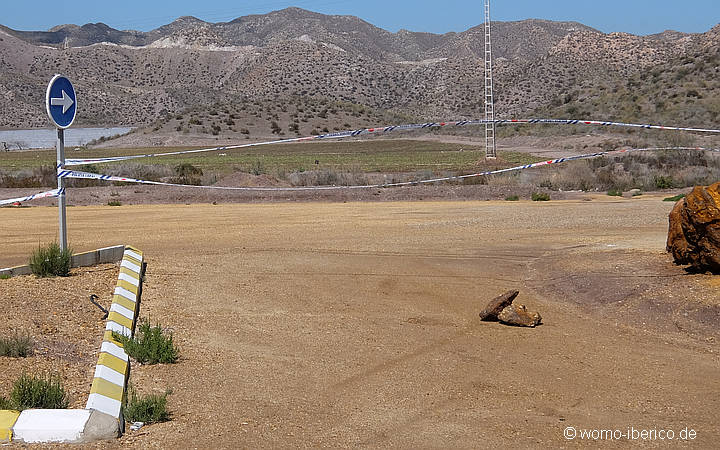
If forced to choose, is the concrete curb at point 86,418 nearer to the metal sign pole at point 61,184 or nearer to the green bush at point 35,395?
the green bush at point 35,395

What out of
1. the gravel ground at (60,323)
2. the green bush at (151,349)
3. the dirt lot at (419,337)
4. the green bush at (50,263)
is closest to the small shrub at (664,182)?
the dirt lot at (419,337)

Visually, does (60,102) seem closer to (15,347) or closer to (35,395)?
(15,347)

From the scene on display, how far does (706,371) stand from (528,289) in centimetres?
410

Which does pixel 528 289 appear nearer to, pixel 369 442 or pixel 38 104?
pixel 369 442

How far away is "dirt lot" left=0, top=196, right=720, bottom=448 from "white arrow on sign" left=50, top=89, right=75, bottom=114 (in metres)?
2.45

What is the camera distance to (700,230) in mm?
10852

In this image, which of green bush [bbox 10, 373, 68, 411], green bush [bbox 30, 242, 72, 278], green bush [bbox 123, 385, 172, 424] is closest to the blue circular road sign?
green bush [bbox 30, 242, 72, 278]

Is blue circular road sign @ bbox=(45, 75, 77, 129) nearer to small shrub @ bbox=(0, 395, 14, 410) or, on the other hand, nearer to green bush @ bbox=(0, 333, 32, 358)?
green bush @ bbox=(0, 333, 32, 358)

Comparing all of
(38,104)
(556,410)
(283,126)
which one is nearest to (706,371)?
(556,410)

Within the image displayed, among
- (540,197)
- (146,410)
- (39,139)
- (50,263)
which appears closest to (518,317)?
(146,410)

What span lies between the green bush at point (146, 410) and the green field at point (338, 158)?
113ft

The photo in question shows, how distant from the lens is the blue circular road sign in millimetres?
11008

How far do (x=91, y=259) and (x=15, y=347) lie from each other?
15.9 ft

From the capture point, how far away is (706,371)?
821 cm
